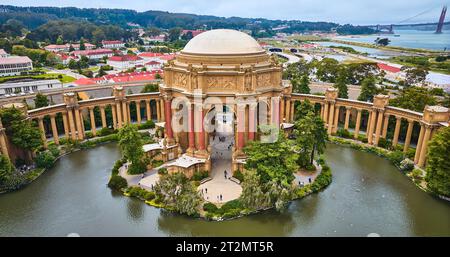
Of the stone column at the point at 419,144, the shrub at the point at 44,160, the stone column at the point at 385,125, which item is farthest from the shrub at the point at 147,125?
the stone column at the point at 419,144

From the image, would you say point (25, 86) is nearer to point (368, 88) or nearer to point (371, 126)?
point (371, 126)

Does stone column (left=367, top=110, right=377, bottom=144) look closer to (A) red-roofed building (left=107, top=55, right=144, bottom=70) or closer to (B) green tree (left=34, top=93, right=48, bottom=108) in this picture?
(B) green tree (left=34, top=93, right=48, bottom=108)

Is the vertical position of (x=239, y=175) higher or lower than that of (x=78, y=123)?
lower

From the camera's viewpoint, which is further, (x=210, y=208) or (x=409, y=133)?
(x=409, y=133)

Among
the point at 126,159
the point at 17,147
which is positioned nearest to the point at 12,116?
the point at 17,147

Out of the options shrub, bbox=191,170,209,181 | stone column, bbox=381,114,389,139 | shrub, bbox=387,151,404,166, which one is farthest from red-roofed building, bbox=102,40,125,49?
shrub, bbox=387,151,404,166

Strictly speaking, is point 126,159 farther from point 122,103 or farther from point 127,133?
point 122,103

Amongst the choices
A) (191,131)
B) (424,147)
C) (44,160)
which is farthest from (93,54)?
(424,147)

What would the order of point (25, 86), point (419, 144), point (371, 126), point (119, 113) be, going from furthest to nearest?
point (25, 86) < point (119, 113) < point (371, 126) < point (419, 144)
